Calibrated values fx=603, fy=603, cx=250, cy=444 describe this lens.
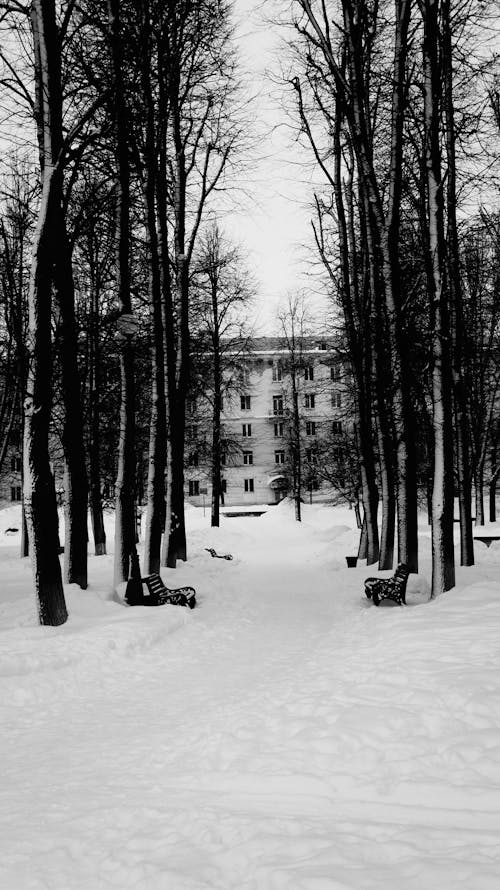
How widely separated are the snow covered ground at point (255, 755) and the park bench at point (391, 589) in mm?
1649

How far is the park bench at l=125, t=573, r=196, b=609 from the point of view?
10.3m

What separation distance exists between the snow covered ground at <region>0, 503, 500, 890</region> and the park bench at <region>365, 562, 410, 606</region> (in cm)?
165

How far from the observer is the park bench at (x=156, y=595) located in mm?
10328

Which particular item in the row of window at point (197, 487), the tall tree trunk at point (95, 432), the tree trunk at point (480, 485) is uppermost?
the tall tree trunk at point (95, 432)

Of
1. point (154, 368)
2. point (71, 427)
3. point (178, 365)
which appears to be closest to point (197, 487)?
point (178, 365)

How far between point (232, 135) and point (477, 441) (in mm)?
17165

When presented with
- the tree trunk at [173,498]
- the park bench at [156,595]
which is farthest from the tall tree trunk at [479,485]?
Answer: the park bench at [156,595]

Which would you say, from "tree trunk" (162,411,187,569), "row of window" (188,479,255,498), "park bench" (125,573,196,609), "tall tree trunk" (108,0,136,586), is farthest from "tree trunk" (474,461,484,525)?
"row of window" (188,479,255,498)

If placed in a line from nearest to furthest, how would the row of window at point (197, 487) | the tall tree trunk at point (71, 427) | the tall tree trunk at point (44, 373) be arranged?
1. the tall tree trunk at point (44, 373)
2. the tall tree trunk at point (71, 427)
3. the row of window at point (197, 487)

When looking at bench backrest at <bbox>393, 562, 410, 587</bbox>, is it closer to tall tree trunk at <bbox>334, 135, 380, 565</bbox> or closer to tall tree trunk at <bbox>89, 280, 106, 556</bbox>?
tall tree trunk at <bbox>334, 135, 380, 565</bbox>

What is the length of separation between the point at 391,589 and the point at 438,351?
157 inches

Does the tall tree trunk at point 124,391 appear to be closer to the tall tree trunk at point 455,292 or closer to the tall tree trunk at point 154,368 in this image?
the tall tree trunk at point 154,368

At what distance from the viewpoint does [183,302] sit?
17.0 metres

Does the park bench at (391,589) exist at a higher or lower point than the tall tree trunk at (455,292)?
lower
